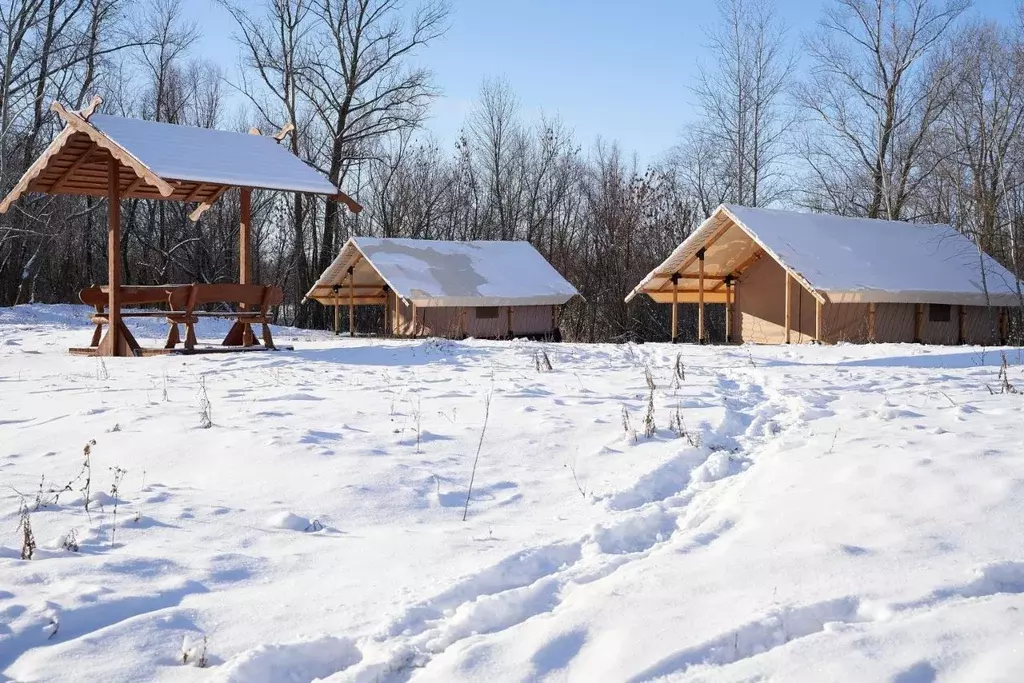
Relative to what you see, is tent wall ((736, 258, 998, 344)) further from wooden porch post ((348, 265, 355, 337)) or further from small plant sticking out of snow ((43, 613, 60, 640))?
small plant sticking out of snow ((43, 613, 60, 640))

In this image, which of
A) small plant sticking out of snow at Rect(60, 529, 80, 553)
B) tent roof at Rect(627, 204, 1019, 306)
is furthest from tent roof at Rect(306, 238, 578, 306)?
small plant sticking out of snow at Rect(60, 529, 80, 553)

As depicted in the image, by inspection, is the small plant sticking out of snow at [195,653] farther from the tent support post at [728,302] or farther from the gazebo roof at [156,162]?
the tent support post at [728,302]

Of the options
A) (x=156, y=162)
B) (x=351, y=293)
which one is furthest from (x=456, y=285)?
(x=156, y=162)

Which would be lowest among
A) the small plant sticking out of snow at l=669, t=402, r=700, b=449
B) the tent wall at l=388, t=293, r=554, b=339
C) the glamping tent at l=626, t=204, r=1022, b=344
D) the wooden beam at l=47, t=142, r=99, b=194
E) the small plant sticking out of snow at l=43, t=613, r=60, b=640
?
the small plant sticking out of snow at l=43, t=613, r=60, b=640

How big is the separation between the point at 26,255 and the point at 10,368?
24.3 metres

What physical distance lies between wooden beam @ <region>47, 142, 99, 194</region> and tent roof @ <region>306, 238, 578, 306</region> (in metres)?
12.1

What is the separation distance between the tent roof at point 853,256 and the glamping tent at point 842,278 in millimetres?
33

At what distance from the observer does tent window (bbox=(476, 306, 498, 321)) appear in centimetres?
2975

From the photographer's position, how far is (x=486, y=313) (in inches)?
1177

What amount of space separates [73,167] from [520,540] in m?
14.4

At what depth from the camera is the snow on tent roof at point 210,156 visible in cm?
1483

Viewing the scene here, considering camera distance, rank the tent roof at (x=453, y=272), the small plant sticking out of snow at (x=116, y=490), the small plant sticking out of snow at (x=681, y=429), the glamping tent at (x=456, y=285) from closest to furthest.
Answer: the small plant sticking out of snow at (x=116, y=490)
the small plant sticking out of snow at (x=681, y=429)
the tent roof at (x=453, y=272)
the glamping tent at (x=456, y=285)

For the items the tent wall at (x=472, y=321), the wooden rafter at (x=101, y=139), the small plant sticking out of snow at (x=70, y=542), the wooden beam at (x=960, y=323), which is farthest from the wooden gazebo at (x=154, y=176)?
the wooden beam at (x=960, y=323)

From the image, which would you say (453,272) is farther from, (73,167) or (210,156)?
(73,167)
